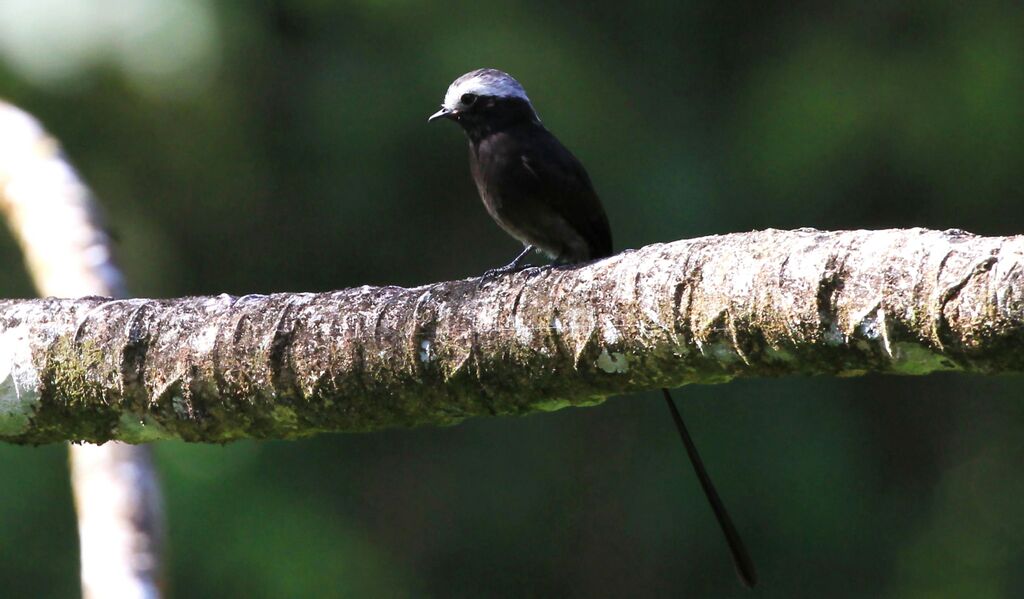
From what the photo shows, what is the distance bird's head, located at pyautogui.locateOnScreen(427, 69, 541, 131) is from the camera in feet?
13.1

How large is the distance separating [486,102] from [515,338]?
5.97ft

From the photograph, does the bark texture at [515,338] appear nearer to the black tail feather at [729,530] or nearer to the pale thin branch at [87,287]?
the pale thin branch at [87,287]

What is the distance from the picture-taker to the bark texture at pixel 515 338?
186 centimetres

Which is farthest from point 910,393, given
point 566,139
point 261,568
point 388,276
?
point 261,568

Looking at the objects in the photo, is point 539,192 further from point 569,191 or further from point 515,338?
point 515,338

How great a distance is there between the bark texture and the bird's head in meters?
1.55

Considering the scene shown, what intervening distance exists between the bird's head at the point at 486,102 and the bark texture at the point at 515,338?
Answer: 1.55 metres

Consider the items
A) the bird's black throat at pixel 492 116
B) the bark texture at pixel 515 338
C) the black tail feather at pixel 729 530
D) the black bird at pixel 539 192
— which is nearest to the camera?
the bark texture at pixel 515 338

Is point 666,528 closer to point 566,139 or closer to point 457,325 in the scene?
point 566,139

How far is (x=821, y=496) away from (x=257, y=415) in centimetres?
474

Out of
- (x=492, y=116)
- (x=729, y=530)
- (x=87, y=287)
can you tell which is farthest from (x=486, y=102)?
(x=729, y=530)

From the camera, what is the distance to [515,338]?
2307mm

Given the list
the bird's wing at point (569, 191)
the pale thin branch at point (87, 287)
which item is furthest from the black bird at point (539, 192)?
the pale thin branch at point (87, 287)

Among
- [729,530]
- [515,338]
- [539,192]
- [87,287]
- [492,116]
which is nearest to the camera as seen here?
[515,338]
